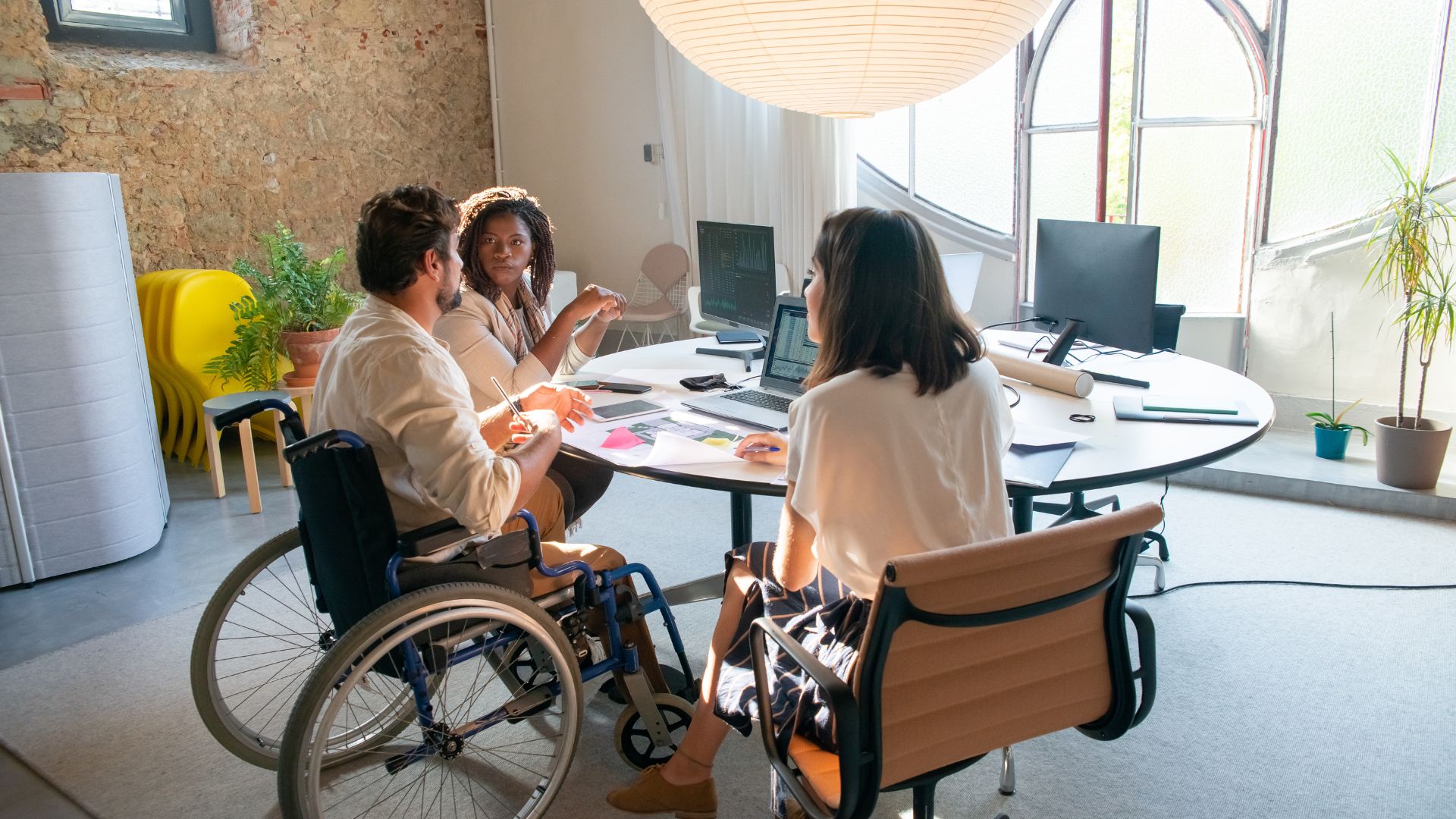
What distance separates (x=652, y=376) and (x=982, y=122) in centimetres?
272

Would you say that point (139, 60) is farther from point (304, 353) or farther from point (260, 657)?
point (260, 657)

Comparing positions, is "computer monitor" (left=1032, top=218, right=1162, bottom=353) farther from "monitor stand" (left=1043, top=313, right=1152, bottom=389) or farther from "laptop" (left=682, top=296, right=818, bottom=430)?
"laptop" (left=682, top=296, right=818, bottom=430)

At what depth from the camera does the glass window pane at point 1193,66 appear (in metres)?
4.26

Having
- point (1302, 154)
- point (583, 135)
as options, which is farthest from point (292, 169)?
point (1302, 154)

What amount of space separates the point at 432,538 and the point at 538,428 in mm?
343

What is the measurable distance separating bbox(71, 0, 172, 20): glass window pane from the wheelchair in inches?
156

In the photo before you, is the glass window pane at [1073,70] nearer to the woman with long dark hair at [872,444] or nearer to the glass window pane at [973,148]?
the glass window pane at [973,148]

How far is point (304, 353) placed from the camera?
4129 millimetres

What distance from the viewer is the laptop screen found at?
2.66m

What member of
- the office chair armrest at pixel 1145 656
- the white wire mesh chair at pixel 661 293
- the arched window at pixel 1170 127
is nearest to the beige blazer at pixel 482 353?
the office chair armrest at pixel 1145 656

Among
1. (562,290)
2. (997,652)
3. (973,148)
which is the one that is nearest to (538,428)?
(997,652)

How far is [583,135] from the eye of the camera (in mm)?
6055

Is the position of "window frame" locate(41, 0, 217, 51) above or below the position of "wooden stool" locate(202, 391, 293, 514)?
above

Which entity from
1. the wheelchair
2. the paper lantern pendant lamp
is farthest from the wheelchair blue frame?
the paper lantern pendant lamp
